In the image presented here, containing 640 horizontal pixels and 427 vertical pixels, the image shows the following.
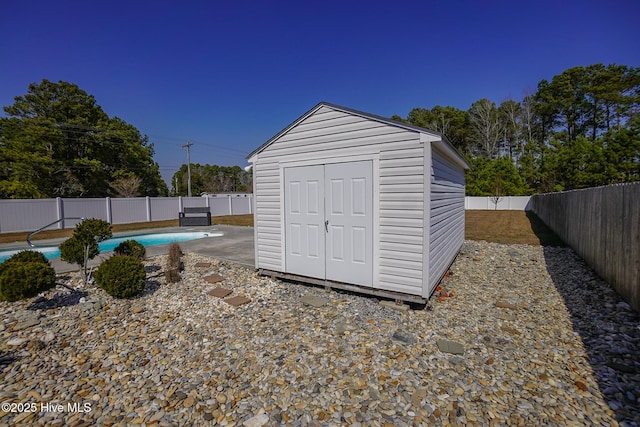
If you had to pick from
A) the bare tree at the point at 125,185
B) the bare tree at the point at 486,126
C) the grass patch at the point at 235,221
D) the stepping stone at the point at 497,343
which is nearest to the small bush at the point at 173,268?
the stepping stone at the point at 497,343

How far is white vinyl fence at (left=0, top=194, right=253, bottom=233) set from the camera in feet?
41.4

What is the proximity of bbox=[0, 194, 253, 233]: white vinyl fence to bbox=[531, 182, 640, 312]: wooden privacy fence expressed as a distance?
1376cm

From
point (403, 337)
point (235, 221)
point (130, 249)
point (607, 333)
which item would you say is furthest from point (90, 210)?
point (607, 333)

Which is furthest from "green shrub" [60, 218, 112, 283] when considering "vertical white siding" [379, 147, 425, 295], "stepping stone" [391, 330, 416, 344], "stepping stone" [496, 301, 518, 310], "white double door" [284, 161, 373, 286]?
"stepping stone" [496, 301, 518, 310]

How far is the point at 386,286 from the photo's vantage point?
13.4 feet

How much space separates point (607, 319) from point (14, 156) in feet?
84.1

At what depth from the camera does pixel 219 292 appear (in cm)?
457

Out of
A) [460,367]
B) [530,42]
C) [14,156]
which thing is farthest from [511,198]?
[14,156]

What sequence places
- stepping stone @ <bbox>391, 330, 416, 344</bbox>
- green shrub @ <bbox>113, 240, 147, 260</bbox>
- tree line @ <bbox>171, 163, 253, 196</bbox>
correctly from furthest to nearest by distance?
tree line @ <bbox>171, 163, 253, 196</bbox>
green shrub @ <bbox>113, 240, 147, 260</bbox>
stepping stone @ <bbox>391, 330, 416, 344</bbox>

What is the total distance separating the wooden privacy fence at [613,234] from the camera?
11.9 ft

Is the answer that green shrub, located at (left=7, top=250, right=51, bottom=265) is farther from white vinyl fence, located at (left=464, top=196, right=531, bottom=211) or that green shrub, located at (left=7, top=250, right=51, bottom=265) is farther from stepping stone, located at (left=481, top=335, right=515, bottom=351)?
white vinyl fence, located at (left=464, top=196, right=531, bottom=211)

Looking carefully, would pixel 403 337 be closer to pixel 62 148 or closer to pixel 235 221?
pixel 235 221

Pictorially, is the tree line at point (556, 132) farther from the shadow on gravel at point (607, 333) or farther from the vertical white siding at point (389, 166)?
the vertical white siding at point (389, 166)

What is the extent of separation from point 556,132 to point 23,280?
38.1 meters
